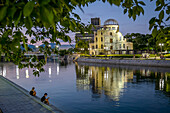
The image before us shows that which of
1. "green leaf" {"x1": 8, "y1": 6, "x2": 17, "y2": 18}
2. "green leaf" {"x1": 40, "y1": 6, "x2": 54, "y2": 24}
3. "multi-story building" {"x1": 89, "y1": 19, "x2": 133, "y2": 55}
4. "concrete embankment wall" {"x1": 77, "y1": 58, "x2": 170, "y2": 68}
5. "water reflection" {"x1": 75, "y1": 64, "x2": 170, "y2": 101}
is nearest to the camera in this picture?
"green leaf" {"x1": 40, "y1": 6, "x2": 54, "y2": 24}

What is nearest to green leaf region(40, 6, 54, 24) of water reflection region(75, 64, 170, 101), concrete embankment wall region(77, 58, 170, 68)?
water reflection region(75, 64, 170, 101)

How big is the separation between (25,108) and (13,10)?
34.4 feet

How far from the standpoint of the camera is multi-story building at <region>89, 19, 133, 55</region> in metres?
89.1

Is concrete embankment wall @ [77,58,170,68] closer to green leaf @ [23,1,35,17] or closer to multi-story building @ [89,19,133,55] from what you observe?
multi-story building @ [89,19,133,55]

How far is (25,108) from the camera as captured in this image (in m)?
11.2

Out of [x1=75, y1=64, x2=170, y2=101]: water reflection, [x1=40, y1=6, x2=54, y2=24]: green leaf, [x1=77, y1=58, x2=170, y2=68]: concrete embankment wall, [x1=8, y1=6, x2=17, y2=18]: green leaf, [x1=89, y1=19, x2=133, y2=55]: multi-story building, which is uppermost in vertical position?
[x1=89, y1=19, x2=133, y2=55]: multi-story building

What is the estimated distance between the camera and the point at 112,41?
91.0 meters

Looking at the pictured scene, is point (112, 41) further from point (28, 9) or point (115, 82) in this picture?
point (28, 9)

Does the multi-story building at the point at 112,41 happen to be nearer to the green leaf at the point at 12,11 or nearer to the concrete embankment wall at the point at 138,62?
the concrete embankment wall at the point at 138,62

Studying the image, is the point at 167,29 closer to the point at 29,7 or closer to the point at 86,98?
the point at 29,7

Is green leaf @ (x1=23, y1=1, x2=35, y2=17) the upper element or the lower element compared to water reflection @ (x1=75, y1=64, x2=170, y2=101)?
upper

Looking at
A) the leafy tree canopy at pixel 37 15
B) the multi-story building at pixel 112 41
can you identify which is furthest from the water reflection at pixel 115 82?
the multi-story building at pixel 112 41

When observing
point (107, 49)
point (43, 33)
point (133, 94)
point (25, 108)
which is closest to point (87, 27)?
point (43, 33)

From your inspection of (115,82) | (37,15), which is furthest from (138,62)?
(37,15)
